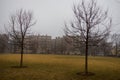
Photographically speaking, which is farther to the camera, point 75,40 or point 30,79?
point 75,40

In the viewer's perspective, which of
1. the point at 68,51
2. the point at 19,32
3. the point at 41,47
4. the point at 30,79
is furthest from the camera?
the point at 41,47

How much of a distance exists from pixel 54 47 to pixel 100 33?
8146 centimetres

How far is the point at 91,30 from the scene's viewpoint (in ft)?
47.2

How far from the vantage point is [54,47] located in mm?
94750

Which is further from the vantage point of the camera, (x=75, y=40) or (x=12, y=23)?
(x=12, y=23)

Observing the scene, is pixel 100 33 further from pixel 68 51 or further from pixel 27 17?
pixel 68 51

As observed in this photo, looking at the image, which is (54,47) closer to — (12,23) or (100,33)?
(12,23)

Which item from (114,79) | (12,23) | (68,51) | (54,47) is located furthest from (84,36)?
(54,47)

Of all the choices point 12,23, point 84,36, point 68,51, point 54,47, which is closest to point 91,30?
point 84,36

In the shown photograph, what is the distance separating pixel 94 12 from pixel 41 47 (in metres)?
81.7

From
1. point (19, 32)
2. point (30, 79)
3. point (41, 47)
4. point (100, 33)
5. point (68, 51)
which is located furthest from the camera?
point (41, 47)

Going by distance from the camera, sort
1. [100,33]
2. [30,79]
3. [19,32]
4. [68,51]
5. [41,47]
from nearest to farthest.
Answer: [30,79]
[100,33]
[19,32]
[68,51]
[41,47]

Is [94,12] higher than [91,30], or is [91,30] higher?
Result: [94,12]

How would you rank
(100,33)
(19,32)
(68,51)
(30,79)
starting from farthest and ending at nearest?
1. (68,51)
2. (19,32)
3. (100,33)
4. (30,79)
